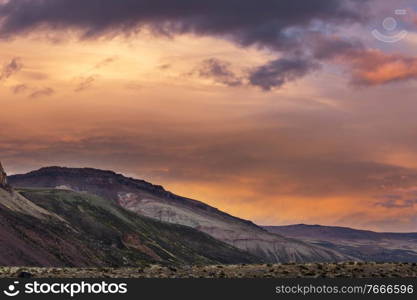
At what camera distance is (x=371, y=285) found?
31.2m

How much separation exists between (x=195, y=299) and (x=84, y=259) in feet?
491

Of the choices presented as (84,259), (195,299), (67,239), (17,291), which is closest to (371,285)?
(195,299)

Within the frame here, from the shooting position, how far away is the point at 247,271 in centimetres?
3925

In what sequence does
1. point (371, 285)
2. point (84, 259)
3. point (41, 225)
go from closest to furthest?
1. point (371, 285)
2. point (84, 259)
3. point (41, 225)

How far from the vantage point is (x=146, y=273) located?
39.1 metres

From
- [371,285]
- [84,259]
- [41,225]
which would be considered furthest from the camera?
[41,225]

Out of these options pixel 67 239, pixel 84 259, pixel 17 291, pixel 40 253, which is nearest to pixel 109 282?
pixel 17 291

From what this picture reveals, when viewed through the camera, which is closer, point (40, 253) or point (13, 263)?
point (13, 263)

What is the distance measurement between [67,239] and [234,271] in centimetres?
15497

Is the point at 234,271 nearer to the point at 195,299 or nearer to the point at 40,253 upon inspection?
the point at 195,299

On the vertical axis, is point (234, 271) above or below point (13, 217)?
below

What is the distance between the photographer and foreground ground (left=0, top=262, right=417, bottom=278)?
1499 inches

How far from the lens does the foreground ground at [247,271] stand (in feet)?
125

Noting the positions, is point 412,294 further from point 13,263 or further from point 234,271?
point 13,263
